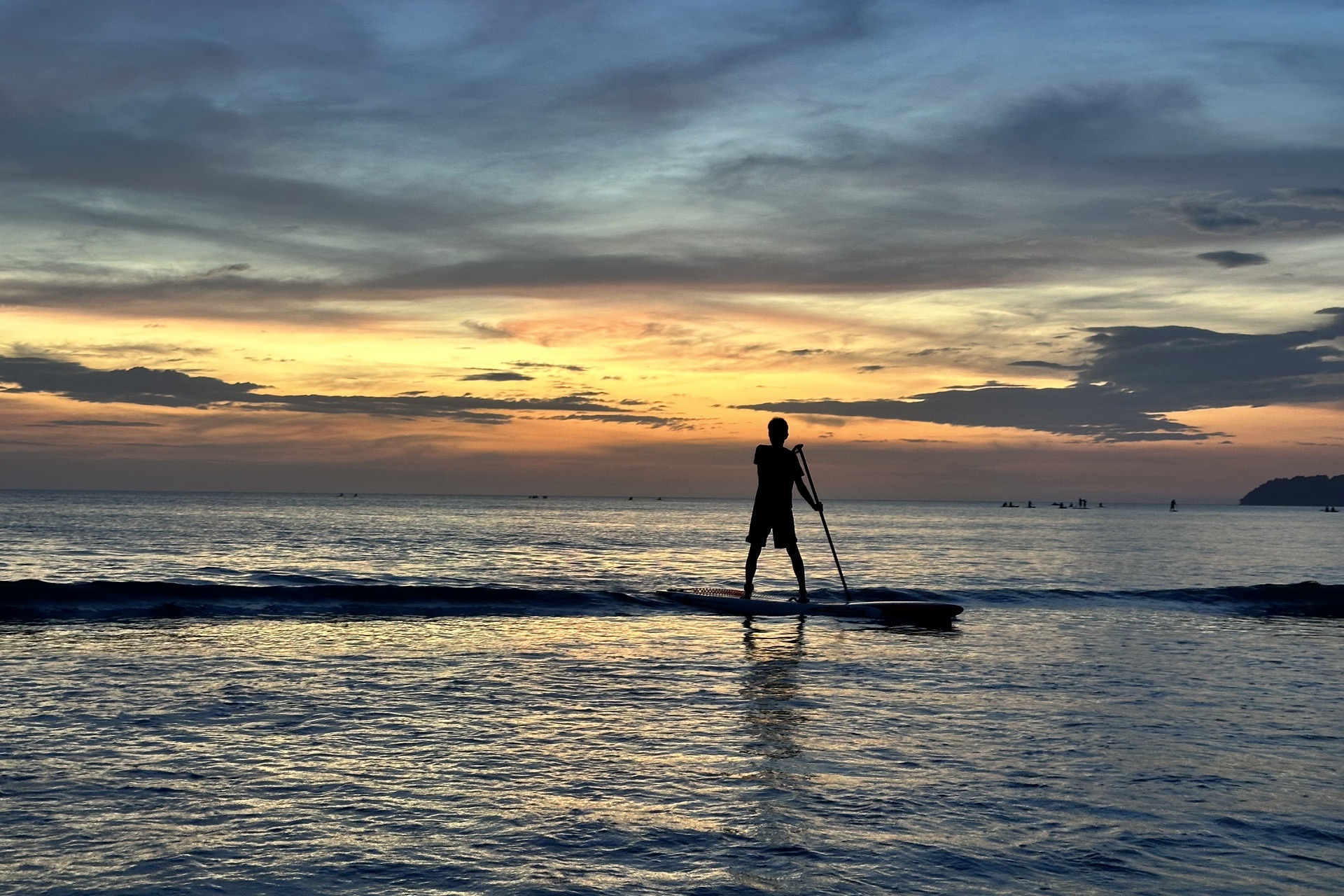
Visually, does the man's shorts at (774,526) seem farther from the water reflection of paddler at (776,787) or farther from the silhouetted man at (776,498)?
the water reflection of paddler at (776,787)

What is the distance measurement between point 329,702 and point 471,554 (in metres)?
30.5

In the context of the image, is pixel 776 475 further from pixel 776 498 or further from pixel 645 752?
pixel 645 752

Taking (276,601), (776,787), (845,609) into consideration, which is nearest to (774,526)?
(845,609)

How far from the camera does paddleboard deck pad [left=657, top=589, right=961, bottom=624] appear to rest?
16719 mm

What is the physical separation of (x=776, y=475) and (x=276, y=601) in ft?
30.4

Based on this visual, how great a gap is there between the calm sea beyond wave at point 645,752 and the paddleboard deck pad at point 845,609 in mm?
438

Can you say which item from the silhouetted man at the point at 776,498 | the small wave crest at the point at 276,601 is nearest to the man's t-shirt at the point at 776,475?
the silhouetted man at the point at 776,498

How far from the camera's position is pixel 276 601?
17797 mm

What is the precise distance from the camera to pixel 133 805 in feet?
18.7

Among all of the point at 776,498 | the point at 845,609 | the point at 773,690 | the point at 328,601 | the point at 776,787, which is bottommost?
the point at 328,601

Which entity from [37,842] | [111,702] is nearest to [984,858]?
[37,842]

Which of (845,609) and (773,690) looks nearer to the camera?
(773,690)

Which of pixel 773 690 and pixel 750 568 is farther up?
pixel 750 568

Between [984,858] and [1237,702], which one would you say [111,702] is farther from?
[1237,702]
